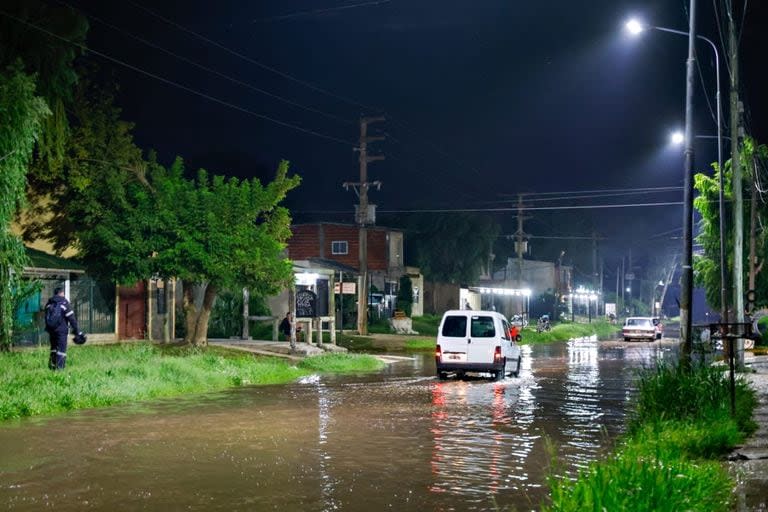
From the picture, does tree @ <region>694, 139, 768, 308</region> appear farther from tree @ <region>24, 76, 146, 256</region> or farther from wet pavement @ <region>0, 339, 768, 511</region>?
tree @ <region>24, 76, 146, 256</region>

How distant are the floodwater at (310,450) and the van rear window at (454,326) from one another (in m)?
3.29

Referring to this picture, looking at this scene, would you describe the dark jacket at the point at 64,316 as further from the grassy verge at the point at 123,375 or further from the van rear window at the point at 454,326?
the van rear window at the point at 454,326

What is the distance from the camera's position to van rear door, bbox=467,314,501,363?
25.1 meters

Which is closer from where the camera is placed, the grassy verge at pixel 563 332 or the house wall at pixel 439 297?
the grassy verge at pixel 563 332

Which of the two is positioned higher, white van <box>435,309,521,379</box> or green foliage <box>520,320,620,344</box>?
white van <box>435,309,521,379</box>

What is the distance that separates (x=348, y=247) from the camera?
226 ft

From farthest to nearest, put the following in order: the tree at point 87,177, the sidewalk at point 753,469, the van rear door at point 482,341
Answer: the tree at point 87,177 → the van rear door at point 482,341 → the sidewalk at point 753,469

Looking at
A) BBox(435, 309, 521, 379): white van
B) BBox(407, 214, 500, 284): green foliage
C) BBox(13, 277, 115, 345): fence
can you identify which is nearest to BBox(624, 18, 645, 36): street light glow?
BBox(435, 309, 521, 379): white van

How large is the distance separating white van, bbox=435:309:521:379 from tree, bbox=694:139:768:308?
656 inches

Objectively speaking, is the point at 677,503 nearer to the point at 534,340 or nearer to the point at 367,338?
the point at 367,338

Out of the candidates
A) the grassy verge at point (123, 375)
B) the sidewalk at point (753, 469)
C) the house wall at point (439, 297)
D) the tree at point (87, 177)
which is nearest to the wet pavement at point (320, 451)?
the sidewalk at point (753, 469)

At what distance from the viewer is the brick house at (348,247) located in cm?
6881

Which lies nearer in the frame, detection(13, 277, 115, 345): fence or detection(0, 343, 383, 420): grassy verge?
detection(0, 343, 383, 420): grassy verge

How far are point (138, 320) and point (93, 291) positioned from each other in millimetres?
3321
